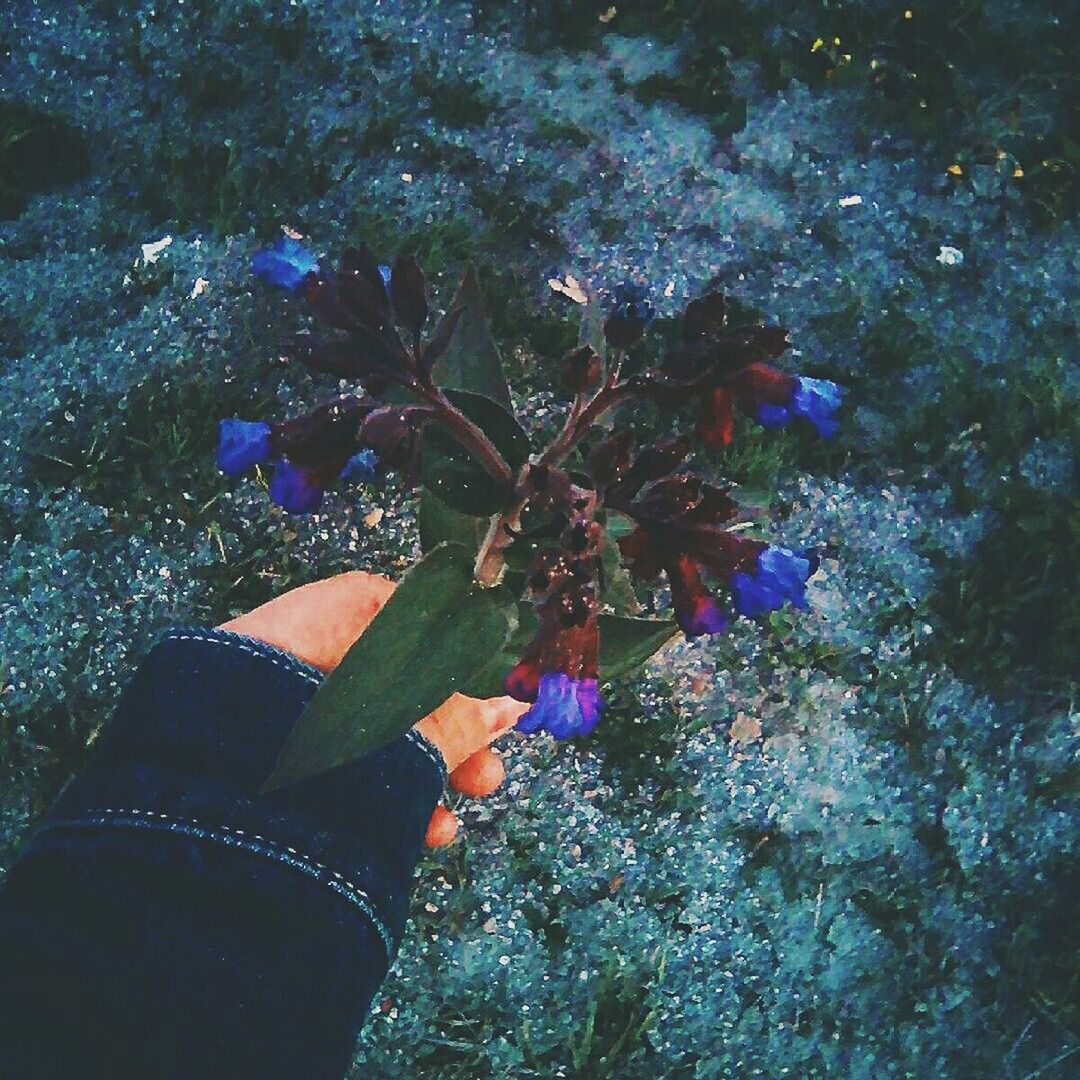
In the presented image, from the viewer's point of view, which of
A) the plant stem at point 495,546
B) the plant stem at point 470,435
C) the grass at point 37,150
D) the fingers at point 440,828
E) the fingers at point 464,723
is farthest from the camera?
the grass at point 37,150

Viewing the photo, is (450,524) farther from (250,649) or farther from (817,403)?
(817,403)

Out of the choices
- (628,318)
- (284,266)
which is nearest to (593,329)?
(628,318)

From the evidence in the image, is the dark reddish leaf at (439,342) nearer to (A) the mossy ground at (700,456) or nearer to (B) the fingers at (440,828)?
(B) the fingers at (440,828)

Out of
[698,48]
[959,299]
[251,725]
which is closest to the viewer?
[251,725]

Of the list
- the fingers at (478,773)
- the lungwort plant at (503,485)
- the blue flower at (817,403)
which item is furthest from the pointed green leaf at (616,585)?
the fingers at (478,773)

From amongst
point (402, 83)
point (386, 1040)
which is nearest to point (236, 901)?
point (386, 1040)

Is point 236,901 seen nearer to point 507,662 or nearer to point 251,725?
point 251,725
